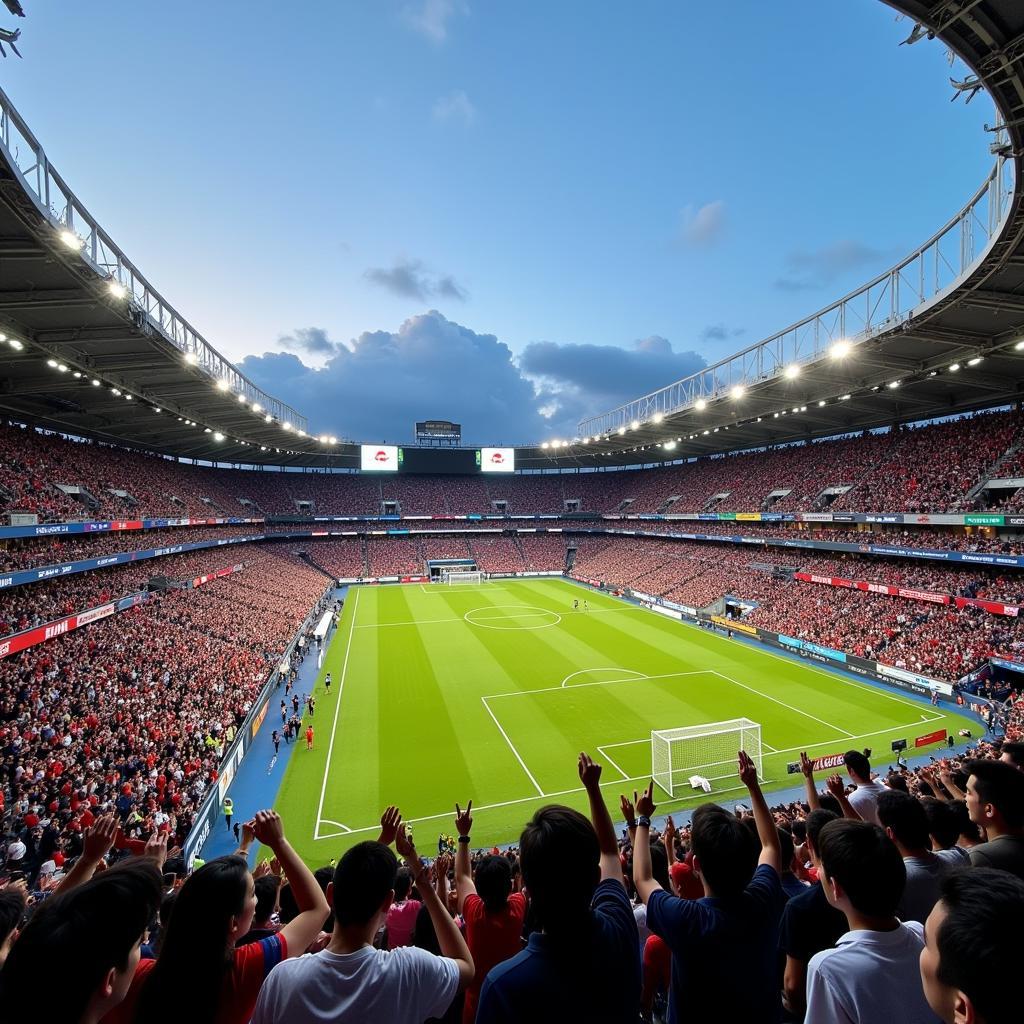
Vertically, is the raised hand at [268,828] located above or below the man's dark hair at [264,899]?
above

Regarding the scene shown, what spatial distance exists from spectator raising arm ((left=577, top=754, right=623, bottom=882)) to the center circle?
118ft

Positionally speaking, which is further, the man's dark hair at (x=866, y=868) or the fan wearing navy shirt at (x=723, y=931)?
the fan wearing navy shirt at (x=723, y=931)

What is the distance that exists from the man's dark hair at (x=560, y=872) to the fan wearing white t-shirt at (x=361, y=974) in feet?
2.26

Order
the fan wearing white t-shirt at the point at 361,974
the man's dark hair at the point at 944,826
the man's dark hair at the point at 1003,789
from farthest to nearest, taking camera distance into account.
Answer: the man's dark hair at the point at 944,826, the man's dark hair at the point at 1003,789, the fan wearing white t-shirt at the point at 361,974

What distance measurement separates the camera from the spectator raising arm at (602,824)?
2787mm

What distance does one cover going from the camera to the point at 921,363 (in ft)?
83.0

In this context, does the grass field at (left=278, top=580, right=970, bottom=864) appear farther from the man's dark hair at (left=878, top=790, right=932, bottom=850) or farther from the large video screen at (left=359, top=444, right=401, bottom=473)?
the large video screen at (left=359, top=444, right=401, bottom=473)

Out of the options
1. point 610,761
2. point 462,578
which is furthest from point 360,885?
point 462,578

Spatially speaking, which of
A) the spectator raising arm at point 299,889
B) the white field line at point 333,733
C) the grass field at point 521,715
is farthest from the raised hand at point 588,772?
the white field line at point 333,733

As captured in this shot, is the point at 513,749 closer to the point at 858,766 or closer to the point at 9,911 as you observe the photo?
the point at 858,766

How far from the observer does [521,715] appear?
22.9 m

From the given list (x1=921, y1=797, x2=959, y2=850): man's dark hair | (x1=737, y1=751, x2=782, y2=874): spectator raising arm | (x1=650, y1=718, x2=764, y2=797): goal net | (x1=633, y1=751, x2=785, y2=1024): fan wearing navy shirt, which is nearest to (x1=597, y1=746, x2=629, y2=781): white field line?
(x1=650, y1=718, x2=764, y2=797): goal net

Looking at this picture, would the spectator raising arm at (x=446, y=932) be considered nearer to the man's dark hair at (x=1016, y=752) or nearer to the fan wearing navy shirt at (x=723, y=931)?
the fan wearing navy shirt at (x=723, y=931)

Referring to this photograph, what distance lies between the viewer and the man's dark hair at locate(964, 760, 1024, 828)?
383cm
